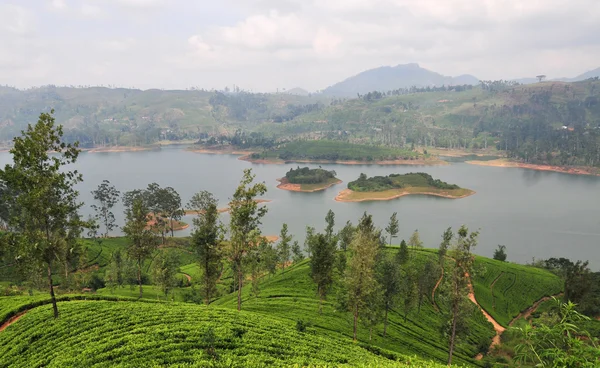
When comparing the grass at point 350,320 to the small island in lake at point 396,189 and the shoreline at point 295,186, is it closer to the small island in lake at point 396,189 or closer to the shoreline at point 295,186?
the small island in lake at point 396,189

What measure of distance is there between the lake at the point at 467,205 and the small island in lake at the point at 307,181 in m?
4.45

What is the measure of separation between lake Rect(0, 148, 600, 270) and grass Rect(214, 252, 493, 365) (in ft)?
139

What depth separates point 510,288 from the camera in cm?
5397

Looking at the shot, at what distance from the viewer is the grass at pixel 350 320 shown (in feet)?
101

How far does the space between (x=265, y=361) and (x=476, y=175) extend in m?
169

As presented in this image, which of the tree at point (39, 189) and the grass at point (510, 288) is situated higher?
the tree at point (39, 189)

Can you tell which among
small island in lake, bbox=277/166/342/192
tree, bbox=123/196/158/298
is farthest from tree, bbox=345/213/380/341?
small island in lake, bbox=277/166/342/192

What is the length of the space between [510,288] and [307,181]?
96.7m

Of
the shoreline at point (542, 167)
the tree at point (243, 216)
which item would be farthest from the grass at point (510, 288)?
the shoreline at point (542, 167)

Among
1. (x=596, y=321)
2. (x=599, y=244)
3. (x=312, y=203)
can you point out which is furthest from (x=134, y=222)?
(x=599, y=244)

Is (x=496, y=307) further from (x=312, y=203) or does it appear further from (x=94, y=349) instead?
(x=312, y=203)

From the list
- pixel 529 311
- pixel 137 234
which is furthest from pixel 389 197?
pixel 137 234

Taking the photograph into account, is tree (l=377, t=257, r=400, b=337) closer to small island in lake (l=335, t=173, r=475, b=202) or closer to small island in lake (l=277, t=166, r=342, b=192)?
small island in lake (l=335, t=173, r=475, b=202)

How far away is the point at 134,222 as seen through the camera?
3366 cm
